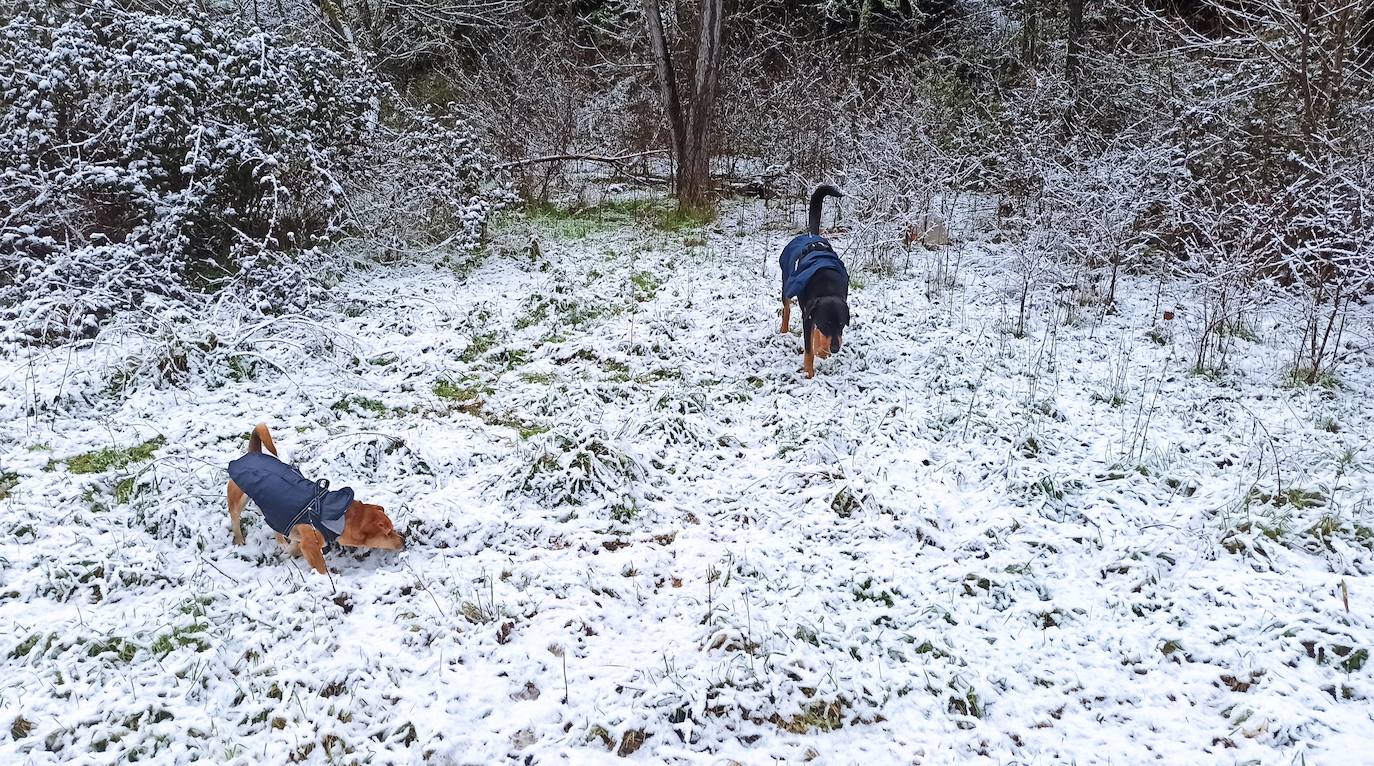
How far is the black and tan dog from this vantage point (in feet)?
15.3

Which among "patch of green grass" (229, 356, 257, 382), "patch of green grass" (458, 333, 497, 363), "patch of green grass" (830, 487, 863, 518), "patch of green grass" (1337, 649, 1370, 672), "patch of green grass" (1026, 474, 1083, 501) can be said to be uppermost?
"patch of green grass" (458, 333, 497, 363)

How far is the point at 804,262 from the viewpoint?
4.88 metres

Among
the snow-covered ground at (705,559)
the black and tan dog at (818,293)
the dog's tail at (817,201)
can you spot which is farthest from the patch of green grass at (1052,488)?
the dog's tail at (817,201)

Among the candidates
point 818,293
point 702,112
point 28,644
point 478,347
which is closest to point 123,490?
point 28,644

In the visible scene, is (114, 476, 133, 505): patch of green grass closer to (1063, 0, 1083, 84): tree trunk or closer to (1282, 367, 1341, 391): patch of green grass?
(1282, 367, 1341, 391): patch of green grass

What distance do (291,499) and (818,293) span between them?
318 centimetres

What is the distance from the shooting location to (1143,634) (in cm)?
288

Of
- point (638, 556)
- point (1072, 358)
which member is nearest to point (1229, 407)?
point (1072, 358)

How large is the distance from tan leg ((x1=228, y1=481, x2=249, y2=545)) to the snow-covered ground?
8 cm

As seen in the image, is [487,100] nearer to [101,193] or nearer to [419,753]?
[101,193]

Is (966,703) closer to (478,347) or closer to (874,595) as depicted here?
(874,595)

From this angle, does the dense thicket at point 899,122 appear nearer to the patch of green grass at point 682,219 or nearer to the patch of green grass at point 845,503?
the patch of green grass at point 682,219

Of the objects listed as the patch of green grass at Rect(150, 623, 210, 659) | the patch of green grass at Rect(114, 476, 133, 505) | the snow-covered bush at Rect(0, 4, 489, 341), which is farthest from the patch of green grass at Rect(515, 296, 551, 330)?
the patch of green grass at Rect(150, 623, 210, 659)

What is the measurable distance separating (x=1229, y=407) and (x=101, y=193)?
27.3 ft
